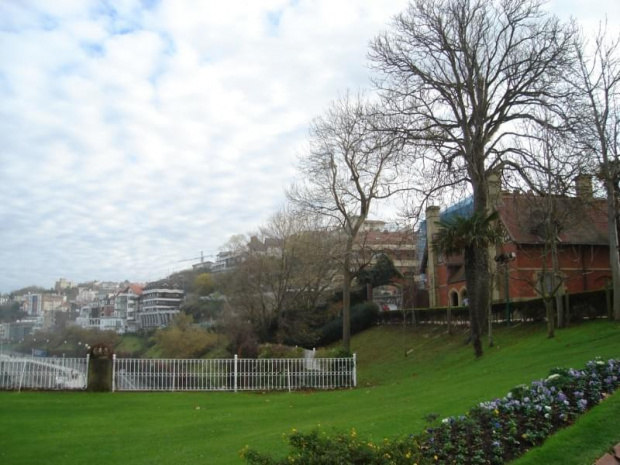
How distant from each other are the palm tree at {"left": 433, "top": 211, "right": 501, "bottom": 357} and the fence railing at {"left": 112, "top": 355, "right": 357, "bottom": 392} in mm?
5496

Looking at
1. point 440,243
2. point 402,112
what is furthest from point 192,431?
point 402,112

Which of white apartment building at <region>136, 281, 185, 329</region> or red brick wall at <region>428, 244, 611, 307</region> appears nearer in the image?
red brick wall at <region>428, 244, 611, 307</region>

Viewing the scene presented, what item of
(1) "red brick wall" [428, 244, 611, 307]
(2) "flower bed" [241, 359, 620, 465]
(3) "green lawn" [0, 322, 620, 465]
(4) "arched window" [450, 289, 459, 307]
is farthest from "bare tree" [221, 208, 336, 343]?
(2) "flower bed" [241, 359, 620, 465]

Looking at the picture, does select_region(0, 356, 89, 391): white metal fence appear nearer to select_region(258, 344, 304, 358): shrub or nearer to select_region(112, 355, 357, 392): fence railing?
select_region(112, 355, 357, 392): fence railing

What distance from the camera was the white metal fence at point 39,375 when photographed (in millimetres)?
19641

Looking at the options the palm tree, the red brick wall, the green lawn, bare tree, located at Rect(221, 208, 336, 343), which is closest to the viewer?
the green lawn

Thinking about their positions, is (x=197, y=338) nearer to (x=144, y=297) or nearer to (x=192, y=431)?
(x=192, y=431)

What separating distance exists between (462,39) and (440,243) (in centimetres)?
853

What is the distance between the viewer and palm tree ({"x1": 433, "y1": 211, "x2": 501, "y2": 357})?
21047 mm

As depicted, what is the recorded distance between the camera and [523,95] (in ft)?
75.7

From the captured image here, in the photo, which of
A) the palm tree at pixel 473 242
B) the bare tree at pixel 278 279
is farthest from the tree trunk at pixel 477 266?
the bare tree at pixel 278 279

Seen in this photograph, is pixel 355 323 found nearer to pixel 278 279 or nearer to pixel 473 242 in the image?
pixel 278 279

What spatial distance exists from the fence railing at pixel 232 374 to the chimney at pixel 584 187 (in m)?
11.3

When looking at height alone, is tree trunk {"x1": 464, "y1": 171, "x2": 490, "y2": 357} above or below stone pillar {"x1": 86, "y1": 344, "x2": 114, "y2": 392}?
above
